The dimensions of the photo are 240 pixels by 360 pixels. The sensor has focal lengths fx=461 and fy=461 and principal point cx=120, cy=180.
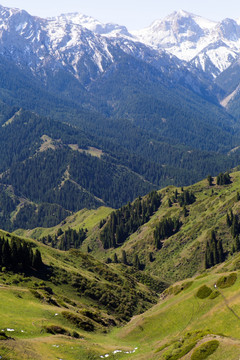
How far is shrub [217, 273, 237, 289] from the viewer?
9625cm

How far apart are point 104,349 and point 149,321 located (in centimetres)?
2189

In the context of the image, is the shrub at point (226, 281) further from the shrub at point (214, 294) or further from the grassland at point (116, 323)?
the shrub at point (214, 294)

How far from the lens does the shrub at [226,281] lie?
9625 cm

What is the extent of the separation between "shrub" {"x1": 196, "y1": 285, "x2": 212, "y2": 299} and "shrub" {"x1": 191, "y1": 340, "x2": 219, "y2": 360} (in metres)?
31.0

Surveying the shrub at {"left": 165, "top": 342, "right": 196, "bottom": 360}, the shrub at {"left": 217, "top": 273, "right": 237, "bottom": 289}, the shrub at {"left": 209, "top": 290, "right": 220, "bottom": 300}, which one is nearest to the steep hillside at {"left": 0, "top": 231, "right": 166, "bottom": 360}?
the shrub at {"left": 165, "top": 342, "right": 196, "bottom": 360}

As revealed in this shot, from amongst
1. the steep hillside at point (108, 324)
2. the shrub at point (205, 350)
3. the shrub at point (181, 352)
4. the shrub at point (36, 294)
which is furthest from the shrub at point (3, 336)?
the shrub at point (36, 294)

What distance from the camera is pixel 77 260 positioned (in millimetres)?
173125

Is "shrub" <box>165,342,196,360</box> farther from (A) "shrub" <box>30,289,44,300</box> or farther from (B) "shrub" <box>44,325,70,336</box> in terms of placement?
(A) "shrub" <box>30,289,44,300</box>

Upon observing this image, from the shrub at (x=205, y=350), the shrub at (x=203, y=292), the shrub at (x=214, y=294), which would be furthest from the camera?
the shrub at (x=203, y=292)

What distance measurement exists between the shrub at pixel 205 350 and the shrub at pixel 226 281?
3037 centimetres

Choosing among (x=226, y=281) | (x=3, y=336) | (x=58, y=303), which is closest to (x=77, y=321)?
(x=58, y=303)

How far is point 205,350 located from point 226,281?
112ft

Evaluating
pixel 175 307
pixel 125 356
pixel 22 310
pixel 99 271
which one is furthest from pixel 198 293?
pixel 99 271

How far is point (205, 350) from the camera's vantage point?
65.4m
